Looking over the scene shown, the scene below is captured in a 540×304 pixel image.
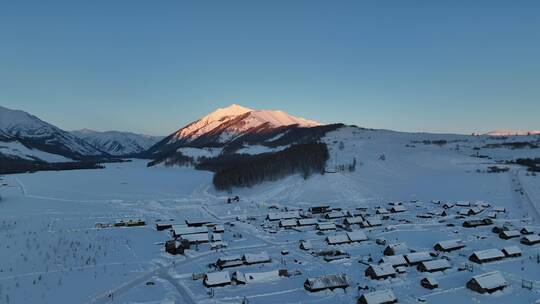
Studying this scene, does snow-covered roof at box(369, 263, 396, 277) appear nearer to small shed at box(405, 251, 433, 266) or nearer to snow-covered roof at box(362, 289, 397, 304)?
small shed at box(405, 251, 433, 266)

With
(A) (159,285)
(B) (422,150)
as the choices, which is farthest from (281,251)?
(B) (422,150)

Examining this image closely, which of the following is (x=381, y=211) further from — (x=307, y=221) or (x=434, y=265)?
(x=434, y=265)

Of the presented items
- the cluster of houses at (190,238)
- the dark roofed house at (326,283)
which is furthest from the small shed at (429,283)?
the cluster of houses at (190,238)

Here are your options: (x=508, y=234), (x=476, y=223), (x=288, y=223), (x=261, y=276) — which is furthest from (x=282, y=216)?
(x=508, y=234)

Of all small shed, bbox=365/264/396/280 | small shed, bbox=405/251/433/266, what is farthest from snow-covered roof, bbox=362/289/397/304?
small shed, bbox=405/251/433/266

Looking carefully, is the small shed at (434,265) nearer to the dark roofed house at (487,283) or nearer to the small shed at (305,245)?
the dark roofed house at (487,283)

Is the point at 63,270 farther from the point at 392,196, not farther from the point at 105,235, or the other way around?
the point at 392,196
